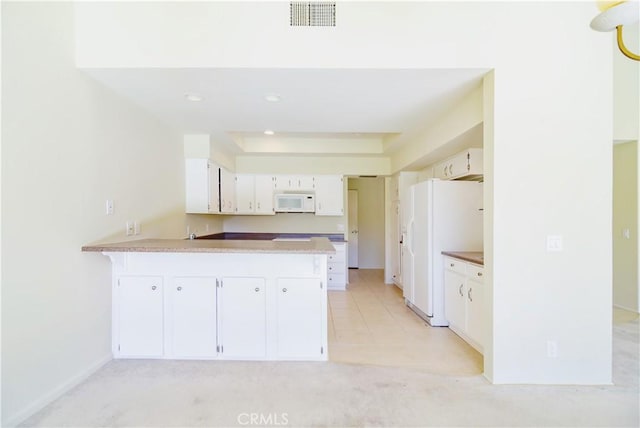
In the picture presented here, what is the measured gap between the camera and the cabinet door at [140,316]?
2551mm

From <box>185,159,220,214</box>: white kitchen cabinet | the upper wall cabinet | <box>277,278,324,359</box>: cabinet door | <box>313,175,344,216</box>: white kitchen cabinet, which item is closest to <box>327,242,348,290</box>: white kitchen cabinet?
<box>313,175,344,216</box>: white kitchen cabinet

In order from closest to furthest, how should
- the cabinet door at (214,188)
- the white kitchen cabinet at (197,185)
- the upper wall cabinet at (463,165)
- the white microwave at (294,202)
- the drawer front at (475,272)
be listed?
the drawer front at (475,272) < the upper wall cabinet at (463,165) < the white kitchen cabinet at (197,185) < the cabinet door at (214,188) < the white microwave at (294,202)

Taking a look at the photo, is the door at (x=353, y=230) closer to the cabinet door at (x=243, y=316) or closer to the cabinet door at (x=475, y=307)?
the cabinet door at (x=475, y=307)

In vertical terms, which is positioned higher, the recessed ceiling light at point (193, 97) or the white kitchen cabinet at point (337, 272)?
the recessed ceiling light at point (193, 97)

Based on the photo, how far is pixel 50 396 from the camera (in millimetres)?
1946

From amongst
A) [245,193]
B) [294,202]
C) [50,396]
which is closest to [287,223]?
[294,202]

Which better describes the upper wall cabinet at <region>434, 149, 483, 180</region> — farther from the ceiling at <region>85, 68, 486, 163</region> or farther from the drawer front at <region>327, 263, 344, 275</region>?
the drawer front at <region>327, 263, 344, 275</region>

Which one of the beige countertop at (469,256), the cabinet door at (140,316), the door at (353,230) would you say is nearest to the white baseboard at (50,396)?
the cabinet door at (140,316)

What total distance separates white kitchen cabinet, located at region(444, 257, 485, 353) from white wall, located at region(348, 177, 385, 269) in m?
3.95

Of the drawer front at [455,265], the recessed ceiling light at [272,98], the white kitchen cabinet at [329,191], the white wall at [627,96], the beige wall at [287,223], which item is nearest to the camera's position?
the recessed ceiling light at [272,98]

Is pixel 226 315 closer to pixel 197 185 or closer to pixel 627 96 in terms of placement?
pixel 197 185

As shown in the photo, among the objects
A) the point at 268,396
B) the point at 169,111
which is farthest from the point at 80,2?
the point at 268,396

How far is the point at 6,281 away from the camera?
170cm

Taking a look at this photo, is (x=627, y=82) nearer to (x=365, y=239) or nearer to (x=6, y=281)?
(x=365, y=239)
